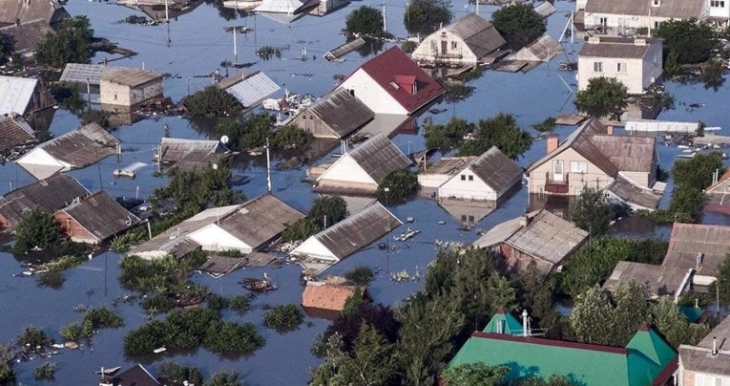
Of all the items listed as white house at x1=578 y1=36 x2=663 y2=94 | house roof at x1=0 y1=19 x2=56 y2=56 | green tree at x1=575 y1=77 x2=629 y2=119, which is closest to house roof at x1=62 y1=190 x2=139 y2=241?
green tree at x1=575 y1=77 x2=629 y2=119

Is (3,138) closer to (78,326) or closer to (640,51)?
(78,326)

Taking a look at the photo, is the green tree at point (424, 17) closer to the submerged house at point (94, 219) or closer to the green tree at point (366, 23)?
the green tree at point (366, 23)

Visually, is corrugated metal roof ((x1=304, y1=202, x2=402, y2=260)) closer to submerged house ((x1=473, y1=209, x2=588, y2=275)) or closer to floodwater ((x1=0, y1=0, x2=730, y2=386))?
floodwater ((x1=0, y1=0, x2=730, y2=386))

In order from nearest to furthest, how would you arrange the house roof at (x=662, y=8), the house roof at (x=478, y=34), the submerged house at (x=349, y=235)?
the submerged house at (x=349, y=235)
the house roof at (x=478, y=34)
the house roof at (x=662, y=8)

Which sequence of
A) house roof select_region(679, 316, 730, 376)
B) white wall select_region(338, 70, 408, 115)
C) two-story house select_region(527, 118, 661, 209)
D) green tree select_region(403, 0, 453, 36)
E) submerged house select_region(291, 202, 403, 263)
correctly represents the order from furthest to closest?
green tree select_region(403, 0, 453, 36)
white wall select_region(338, 70, 408, 115)
two-story house select_region(527, 118, 661, 209)
submerged house select_region(291, 202, 403, 263)
house roof select_region(679, 316, 730, 376)

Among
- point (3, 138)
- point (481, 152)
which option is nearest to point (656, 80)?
point (481, 152)

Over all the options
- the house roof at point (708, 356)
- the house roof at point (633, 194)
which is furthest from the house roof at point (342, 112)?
the house roof at point (708, 356)

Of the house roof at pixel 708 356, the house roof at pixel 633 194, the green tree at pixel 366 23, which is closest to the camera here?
the house roof at pixel 708 356
